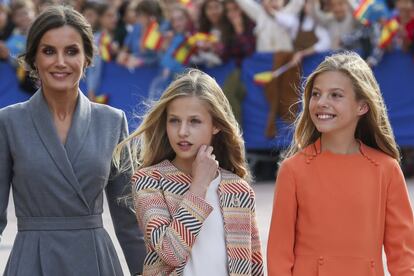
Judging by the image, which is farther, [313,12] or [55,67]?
[313,12]

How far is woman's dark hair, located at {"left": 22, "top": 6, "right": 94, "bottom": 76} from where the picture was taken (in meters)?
4.26

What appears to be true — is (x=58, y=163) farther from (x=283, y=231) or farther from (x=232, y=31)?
(x=232, y=31)

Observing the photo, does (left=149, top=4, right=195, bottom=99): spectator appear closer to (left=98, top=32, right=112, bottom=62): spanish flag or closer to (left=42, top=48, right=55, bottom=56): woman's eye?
(left=98, top=32, right=112, bottom=62): spanish flag

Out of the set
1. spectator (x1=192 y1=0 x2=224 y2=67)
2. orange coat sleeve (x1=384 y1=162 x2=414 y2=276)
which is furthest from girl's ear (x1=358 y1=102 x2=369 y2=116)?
spectator (x1=192 y1=0 x2=224 y2=67)

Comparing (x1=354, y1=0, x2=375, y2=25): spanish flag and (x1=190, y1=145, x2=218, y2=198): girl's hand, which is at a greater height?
(x1=354, y1=0, x2=375, y2=25): spanish flag

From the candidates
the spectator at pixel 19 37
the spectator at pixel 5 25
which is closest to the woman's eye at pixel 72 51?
the spectator at pixel 19 37

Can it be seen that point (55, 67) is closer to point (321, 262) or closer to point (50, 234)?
point (50, 234)

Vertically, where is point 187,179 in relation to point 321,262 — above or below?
above

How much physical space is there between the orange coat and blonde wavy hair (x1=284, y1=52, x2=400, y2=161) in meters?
0.12

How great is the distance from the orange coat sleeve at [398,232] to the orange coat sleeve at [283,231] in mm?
370

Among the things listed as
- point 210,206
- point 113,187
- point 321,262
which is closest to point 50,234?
point 113,187

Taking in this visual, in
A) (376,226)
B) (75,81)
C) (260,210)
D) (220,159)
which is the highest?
(75,81)

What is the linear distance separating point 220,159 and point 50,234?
2.34ft

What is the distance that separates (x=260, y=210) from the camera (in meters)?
10.4
